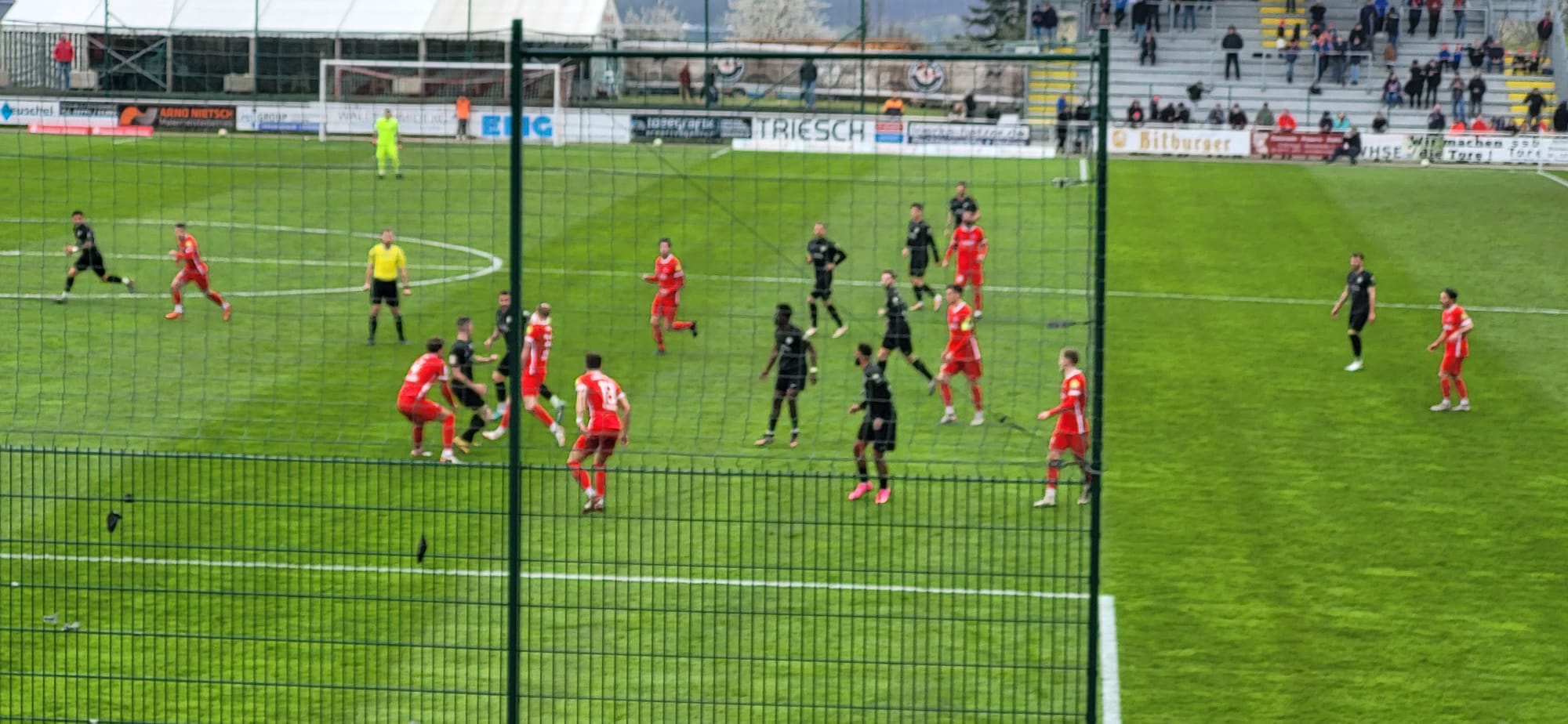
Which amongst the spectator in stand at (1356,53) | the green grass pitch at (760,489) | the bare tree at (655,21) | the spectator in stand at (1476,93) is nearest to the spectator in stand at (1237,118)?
the spectator in stand at (1356,53)

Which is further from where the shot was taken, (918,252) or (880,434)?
(918,252)

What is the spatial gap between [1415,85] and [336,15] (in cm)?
3653

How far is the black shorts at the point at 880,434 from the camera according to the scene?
16.5m

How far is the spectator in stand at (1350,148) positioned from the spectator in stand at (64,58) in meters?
35.5

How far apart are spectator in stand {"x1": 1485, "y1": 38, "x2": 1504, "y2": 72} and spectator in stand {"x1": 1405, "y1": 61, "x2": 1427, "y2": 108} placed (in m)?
3.60

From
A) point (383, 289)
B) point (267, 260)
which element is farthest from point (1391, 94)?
point (383, 289)

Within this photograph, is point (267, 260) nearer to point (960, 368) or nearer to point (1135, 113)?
point (960, 368)

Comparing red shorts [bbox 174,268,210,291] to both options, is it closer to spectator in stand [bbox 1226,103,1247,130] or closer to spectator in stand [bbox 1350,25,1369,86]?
spectator in stand [bbox 1226,103,1247,130]

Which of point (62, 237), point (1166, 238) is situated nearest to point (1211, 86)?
point (1166, 238)

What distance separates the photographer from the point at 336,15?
62.1 meters

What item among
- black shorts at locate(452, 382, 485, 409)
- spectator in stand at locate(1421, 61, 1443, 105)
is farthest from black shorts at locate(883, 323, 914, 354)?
spectator in stand at locate(1421, 61, 1443, 105)

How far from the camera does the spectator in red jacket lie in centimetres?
3747

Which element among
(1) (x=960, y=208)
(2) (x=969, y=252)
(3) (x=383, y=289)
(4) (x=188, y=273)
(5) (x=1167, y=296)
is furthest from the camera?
(5) (x=1167, y=296)

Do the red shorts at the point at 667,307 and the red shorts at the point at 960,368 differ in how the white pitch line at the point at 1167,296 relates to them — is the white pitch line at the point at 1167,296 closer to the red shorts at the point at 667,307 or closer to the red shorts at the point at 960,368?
the red shorts at the point at 667,307
